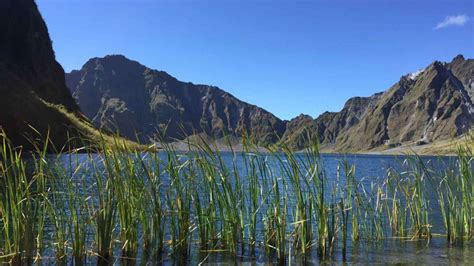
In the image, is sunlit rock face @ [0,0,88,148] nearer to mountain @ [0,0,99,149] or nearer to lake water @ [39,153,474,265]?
mountain @ [0,0,99,149]

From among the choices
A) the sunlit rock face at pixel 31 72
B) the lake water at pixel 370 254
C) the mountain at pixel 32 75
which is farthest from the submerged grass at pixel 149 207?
the sunlit rock face at pixel 31 72

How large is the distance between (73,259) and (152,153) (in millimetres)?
2600

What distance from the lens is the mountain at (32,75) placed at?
8701cm

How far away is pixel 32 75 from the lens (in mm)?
118375

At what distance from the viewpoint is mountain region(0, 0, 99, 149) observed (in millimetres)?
87012

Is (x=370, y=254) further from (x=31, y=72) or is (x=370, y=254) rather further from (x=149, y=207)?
(x=31, y=72)

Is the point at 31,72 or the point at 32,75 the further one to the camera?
the point at 31,72

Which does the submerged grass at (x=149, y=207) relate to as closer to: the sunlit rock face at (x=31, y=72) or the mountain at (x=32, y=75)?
the mountain at (x=32, y=75)

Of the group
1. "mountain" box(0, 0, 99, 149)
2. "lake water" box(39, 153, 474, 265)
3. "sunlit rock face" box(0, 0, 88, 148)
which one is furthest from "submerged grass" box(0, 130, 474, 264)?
"sunlit rock face" box(0, 0, 88, 148)

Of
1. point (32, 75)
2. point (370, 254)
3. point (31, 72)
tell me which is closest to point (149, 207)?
point (370, 254)

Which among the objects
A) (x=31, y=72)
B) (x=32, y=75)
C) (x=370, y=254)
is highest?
(x=31, y=72)

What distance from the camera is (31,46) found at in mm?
125750

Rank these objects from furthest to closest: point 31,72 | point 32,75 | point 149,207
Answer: point 31,72 → point 32,75 → point 149,207

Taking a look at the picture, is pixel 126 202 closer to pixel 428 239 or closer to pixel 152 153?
pixel 152 153
